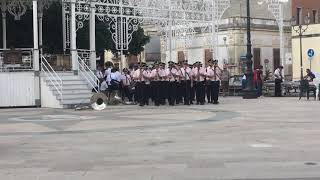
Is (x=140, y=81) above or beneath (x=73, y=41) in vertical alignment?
beneath

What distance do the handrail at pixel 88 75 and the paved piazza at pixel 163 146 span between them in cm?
684

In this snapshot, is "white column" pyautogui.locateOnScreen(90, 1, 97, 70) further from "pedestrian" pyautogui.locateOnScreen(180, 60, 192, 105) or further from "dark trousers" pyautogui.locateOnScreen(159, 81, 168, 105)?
"pedestrian" pyautogui.locateOnScreen(180, 60, 192, 105)

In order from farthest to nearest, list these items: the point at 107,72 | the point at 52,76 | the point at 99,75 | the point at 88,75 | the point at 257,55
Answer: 1. the point at 257,55
2. the point at 99,75
3. the point at 88,75
4. the point at 107,72
5. the point at 52,76

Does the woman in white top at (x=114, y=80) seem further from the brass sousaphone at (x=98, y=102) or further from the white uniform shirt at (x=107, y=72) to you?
the brass sousaphone at (x=98, y=102)

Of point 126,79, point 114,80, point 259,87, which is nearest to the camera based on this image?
point 114,80

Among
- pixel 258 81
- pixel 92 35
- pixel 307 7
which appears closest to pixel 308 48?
pixel 307 7

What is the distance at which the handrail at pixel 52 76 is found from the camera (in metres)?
27.0

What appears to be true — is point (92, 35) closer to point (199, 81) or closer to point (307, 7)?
point (199, 81)

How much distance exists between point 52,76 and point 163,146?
15.1 metres

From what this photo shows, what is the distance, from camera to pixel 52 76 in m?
27.3

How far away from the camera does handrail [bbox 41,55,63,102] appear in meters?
27.0

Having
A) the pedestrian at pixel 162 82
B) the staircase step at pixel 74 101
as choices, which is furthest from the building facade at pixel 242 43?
the staircase step at pixel 74 101

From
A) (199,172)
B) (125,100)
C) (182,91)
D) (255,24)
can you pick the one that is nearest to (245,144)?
(199,172)

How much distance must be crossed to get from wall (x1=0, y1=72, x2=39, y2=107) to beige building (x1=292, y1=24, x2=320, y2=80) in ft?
95.7
